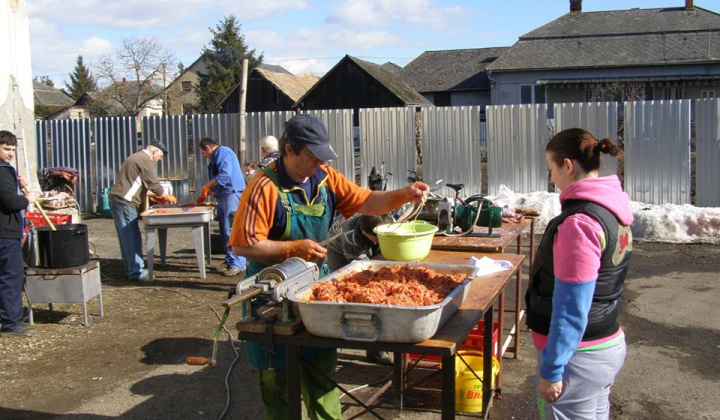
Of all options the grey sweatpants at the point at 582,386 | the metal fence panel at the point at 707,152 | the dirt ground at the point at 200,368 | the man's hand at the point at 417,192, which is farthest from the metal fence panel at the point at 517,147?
the grey sweatpants at the point at 582,386

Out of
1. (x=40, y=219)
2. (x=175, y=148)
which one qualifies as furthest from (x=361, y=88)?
(x=40, y=219)

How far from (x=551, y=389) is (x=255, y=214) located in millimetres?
1617

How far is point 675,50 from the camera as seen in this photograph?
3106 centimetres

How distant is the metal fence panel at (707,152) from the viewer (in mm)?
11984

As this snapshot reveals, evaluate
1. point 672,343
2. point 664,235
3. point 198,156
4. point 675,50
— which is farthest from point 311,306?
point 675,50

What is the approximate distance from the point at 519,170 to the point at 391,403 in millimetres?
9028

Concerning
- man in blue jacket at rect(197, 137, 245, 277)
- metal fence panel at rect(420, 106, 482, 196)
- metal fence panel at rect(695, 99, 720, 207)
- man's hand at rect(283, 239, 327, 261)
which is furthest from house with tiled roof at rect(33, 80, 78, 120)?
man's hand at rect(283, 239, 327, 261)

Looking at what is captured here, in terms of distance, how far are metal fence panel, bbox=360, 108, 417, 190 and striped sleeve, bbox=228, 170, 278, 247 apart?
34.1 feet

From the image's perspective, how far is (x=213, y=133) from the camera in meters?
15.1

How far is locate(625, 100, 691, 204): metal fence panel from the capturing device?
12203 millimetres

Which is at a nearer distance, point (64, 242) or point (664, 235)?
point (64, 242)

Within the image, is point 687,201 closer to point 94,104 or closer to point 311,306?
point 311,306

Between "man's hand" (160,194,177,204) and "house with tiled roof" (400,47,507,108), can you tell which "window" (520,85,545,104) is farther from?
"man's hand" (160,194,177,204)

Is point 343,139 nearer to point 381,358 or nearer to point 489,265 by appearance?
point 381,358
